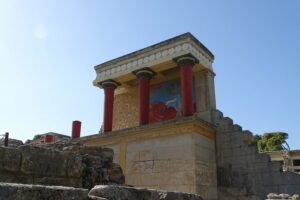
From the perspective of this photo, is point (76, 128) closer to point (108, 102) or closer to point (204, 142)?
point (108, 102)

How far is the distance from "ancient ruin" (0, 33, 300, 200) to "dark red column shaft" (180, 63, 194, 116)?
0.14ft

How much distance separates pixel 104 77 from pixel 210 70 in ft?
19.0

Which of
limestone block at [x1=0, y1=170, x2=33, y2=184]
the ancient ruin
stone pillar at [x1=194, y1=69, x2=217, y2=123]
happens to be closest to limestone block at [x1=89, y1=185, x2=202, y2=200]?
limestone block at [x1=0, y1=170, x2=33, y2=184]

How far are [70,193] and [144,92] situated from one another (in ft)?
41.4

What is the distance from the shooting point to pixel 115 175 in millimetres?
5727

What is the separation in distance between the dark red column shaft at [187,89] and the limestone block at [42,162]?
8.78m

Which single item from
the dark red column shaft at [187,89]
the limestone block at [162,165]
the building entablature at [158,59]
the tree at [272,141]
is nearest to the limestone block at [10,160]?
the limestone block at [162,165]

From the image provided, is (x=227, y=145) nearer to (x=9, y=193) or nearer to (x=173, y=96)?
(x=173, y=96)


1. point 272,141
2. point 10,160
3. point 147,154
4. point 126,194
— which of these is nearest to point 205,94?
point 147,154

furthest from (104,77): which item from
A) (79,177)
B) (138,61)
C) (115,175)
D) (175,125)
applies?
(79,177)

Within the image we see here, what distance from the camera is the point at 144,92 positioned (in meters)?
14.4

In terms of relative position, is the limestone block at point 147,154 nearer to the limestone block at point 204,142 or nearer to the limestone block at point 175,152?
the limestone block at point 175,152

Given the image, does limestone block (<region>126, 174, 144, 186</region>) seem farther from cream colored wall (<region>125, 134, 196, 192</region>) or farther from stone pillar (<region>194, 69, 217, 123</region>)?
stone pillar (<region>194, 69, 217, 123</region>)

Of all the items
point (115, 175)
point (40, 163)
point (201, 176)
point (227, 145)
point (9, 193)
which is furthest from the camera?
point (227, 145)
